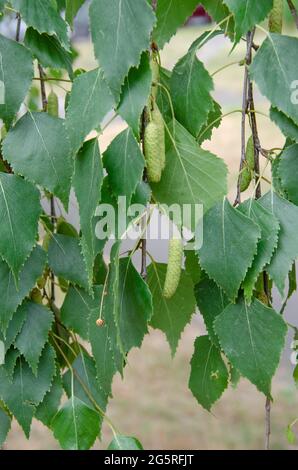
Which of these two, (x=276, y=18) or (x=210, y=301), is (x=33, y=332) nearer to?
(x=210, y=301)

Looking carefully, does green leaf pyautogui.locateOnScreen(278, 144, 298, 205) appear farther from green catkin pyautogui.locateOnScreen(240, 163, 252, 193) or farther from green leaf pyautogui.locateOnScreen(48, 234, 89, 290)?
green leaf pyautogui.locateOnScreen(48, 234, 89, 290)

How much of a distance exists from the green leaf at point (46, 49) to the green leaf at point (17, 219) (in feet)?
0.33

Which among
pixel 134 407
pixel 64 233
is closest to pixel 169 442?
pixel 134 407

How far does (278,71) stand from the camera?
1.88 ft

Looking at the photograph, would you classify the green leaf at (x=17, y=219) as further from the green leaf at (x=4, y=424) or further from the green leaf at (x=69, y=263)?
the green leaf at (x=4, y=424)

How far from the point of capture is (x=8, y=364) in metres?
0.73

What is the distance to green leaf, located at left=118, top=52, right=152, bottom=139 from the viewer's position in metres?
0.55

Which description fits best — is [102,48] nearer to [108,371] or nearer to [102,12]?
[102,12]

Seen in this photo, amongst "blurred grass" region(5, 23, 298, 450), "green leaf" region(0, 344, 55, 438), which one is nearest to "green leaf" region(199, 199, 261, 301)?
"green leaf" region(0, 344, 55, 438)

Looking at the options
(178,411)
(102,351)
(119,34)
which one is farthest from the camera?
(178,411)

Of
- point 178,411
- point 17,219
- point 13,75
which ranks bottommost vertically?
point 178,411

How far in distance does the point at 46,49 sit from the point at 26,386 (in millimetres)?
304

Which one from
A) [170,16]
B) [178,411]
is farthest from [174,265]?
[178,411]

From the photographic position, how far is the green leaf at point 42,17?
602 millimetres
